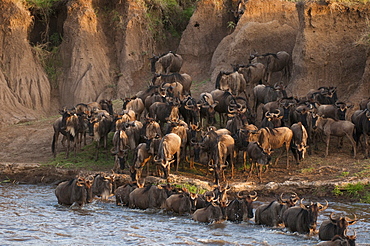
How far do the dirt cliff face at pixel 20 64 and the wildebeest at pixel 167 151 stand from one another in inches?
517

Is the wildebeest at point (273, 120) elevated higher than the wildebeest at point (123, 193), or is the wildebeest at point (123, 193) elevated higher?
the wildebeest at point (273, 120)

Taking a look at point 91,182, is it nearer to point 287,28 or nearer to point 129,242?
point 129,242

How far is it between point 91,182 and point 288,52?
44.0ft

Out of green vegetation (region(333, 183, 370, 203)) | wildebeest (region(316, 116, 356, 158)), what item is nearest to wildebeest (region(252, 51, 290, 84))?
wildebeest (region(316, 116, 356, 158))

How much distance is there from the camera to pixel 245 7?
1185 inches

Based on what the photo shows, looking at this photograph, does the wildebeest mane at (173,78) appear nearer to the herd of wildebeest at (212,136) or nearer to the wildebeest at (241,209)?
the herd of wildebeest at (212,136)

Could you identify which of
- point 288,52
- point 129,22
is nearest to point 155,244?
point 288,52

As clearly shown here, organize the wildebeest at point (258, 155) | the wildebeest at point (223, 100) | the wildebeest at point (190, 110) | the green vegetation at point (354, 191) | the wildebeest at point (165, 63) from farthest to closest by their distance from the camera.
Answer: the wildebeest at point (165, 63), the wildebeest at point (223, 100), the wildebeest at point (190, 110), the wildebeest at point (258, 155), the green vegetation at point (354, 191)

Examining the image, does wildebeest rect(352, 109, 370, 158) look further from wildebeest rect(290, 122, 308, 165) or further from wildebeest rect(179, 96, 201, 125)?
wildebeest rect(179, 96, 201, 125)

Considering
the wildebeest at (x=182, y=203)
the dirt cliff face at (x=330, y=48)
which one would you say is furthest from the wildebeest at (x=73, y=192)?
the dirt cliff face at (x=330, y=48)

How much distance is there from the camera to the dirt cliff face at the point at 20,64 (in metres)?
31.2

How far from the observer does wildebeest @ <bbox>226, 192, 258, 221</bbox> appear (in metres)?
15.5

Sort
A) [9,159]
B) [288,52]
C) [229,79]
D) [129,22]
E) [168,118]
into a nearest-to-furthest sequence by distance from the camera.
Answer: [168,118] → [9,159] → [229,79] → [288,52] → [129,22]

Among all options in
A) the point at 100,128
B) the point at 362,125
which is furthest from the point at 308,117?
the point at 100,128
